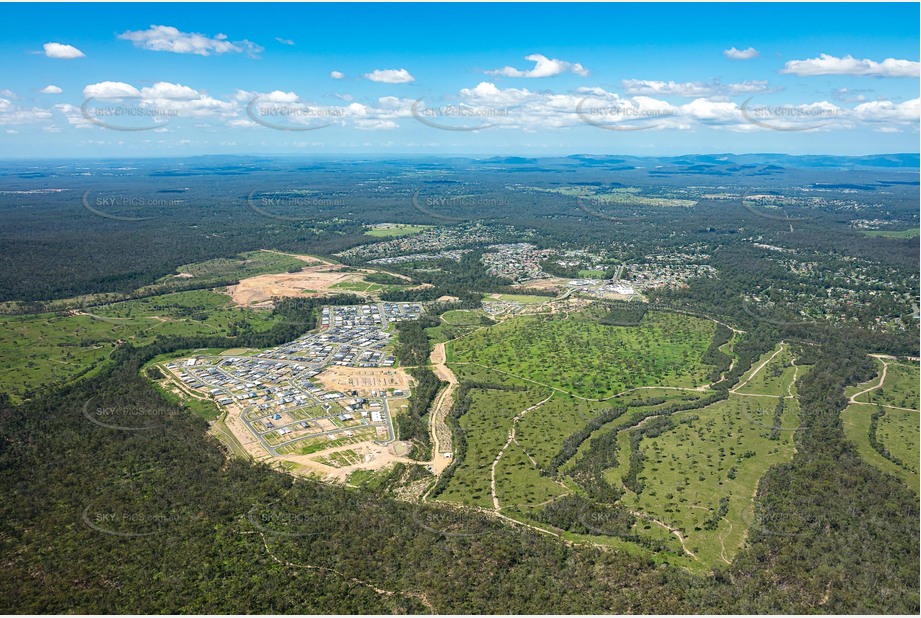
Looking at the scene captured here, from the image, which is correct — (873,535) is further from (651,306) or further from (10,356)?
(10,356)

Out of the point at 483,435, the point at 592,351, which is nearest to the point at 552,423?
the point at 483,435

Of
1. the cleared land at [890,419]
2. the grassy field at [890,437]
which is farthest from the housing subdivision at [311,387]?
the cleared land at [890,419]

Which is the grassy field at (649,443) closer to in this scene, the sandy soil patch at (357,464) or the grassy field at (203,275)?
the sandy soil patch at (357,464)

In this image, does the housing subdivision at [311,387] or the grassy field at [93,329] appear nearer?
the housing subdivision at [311,387]

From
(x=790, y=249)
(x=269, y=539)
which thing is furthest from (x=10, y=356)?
(x=790, y=249)

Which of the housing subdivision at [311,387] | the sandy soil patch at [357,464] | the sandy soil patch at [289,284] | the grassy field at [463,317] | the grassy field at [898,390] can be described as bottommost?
the sandy soil patch at [357,464]

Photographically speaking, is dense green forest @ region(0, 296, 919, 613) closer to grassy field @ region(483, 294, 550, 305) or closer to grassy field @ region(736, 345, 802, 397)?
grassy field @ region(736, 345, 802, 397)
